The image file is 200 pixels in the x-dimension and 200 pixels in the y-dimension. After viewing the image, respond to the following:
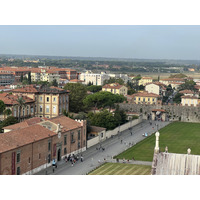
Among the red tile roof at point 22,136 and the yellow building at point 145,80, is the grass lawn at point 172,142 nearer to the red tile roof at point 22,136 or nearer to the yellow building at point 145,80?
the red tile roof at point 22,136

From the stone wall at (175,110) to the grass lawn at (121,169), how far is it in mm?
36188

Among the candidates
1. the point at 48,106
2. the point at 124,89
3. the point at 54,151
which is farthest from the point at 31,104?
the point at 124,89

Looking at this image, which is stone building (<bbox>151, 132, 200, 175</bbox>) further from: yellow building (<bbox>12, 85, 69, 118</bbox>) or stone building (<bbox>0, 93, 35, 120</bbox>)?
yellow building (<bbox>12, 85, 69, 118</bbox>)

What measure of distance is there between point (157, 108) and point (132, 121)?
11494 millimetres

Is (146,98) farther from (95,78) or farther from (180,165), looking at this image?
(95,78)

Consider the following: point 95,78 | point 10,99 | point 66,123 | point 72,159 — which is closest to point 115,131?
point 66,123

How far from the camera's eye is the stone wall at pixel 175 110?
7456 cm

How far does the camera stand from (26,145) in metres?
36.0

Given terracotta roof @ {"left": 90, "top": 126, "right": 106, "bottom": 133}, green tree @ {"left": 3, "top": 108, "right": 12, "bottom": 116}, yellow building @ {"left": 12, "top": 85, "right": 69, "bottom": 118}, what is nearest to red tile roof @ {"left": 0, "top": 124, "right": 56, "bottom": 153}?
terracotta roof @ {"left": 90, "top": 126, "right": 106, "bottom": 133}

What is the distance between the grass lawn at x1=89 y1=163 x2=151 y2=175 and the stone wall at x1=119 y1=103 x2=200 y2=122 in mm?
36188

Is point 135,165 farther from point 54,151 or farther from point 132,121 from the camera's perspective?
point 132,121

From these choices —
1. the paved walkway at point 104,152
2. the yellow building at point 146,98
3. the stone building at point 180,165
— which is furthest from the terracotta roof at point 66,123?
the yellow building at point 146,98

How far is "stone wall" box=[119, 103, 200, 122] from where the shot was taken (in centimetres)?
7456

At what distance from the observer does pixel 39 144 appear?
38250 millimetres
